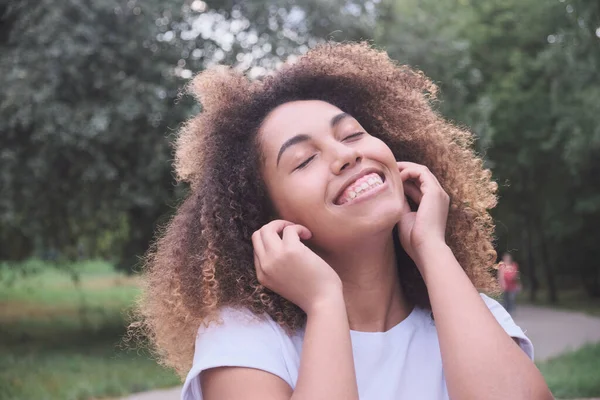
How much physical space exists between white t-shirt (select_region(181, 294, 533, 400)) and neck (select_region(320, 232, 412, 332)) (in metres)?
0.05

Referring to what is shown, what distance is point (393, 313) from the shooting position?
204 cm

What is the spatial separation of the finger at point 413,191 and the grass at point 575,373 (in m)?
6.13

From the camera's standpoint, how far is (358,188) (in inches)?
74.5

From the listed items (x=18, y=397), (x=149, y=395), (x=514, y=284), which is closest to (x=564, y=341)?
(x=514, y=284)

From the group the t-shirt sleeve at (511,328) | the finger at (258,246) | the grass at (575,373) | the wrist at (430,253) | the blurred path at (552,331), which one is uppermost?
the blurred path at (552,331)

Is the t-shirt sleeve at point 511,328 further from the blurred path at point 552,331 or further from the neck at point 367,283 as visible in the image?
the blurred path at point 552,331

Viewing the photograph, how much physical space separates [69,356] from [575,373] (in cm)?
752

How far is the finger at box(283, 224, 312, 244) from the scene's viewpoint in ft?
6.00

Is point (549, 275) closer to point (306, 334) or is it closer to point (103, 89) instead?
point (103, 89)

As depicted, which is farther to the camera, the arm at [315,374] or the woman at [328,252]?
the woman at [328,252]

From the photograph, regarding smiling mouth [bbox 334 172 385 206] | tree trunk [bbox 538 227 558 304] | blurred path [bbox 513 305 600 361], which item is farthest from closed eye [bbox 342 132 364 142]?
tree trunk [bbox 538 227 558 304]

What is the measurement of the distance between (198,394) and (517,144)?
76.2 feet

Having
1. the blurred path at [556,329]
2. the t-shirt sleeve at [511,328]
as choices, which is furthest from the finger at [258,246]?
the blurred path at [556,329]

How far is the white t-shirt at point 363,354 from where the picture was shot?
1.71 meters
